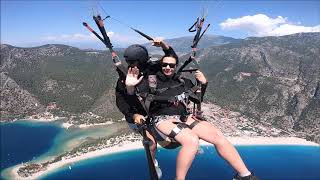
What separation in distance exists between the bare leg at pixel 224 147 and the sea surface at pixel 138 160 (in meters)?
86.0

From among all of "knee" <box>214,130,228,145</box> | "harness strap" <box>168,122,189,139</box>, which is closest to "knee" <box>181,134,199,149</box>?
"harness strap" <box>168,122,189,139</box>

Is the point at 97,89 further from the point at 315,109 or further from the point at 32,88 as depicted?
the point at 315,109

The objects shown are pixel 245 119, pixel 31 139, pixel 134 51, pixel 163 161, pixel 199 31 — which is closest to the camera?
pixel 134 51

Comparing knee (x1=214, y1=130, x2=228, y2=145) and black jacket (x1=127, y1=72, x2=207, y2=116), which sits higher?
black jacket (x1=127, y1=72, x2=207, y2=116)

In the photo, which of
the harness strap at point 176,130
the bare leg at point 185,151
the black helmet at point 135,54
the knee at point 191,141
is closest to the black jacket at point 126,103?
the black helmet at point 135,54

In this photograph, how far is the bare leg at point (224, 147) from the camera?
6668 mm

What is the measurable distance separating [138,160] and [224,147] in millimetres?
109364

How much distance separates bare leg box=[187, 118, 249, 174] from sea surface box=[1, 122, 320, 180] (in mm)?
85959

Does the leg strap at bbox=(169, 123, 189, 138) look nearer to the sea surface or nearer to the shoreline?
the sea surface

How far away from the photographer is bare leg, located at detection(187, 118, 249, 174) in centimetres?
667

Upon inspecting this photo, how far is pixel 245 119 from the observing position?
16375 cm

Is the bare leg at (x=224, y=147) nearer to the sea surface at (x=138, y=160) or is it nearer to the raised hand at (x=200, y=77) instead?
the raised hand at (x=200, y=77)

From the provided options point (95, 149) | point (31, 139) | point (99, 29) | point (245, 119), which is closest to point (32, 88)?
point (31, 139)

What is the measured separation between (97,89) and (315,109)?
10027 centimetres
